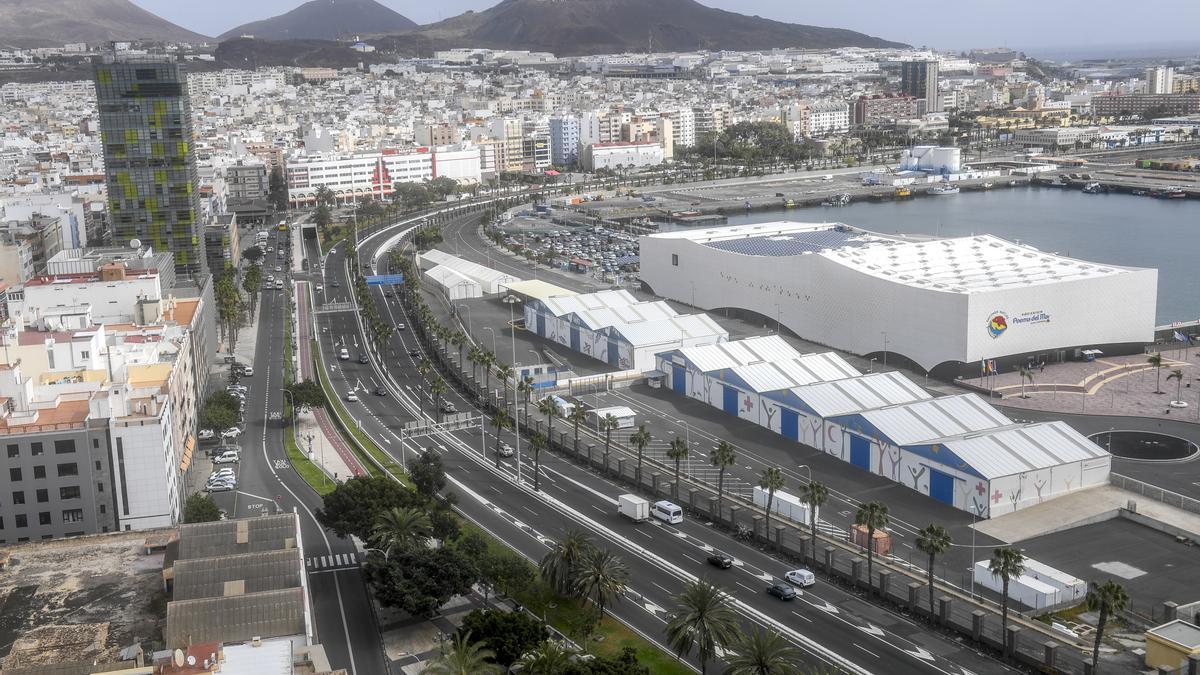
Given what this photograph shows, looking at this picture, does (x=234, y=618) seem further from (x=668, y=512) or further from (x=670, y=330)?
(x=670, y=330)

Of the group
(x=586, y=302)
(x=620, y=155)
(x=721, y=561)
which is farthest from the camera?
(x=620, y=155)

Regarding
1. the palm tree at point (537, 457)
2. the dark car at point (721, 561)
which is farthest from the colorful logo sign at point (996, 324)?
the dark car at point (721, 561)

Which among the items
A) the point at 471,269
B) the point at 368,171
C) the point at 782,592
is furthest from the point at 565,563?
the point at 368,171

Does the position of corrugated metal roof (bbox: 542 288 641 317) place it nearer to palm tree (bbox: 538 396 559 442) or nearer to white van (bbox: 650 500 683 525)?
palm tree (bbox: 538 396 559 442)

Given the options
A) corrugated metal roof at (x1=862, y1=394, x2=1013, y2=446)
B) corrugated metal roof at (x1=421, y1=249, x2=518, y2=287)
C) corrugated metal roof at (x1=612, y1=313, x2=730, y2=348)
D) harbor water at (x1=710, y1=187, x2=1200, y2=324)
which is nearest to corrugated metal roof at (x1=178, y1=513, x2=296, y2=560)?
corrugated metal roof at (x1=862, y1=394, x2=1013, y2=446)

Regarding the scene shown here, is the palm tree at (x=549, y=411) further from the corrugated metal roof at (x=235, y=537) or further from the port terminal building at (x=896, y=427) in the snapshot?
the corrugated metal roof at (x=235, y=537)

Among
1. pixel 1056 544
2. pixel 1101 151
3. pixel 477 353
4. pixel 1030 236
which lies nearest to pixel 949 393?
pixel 1056 544
